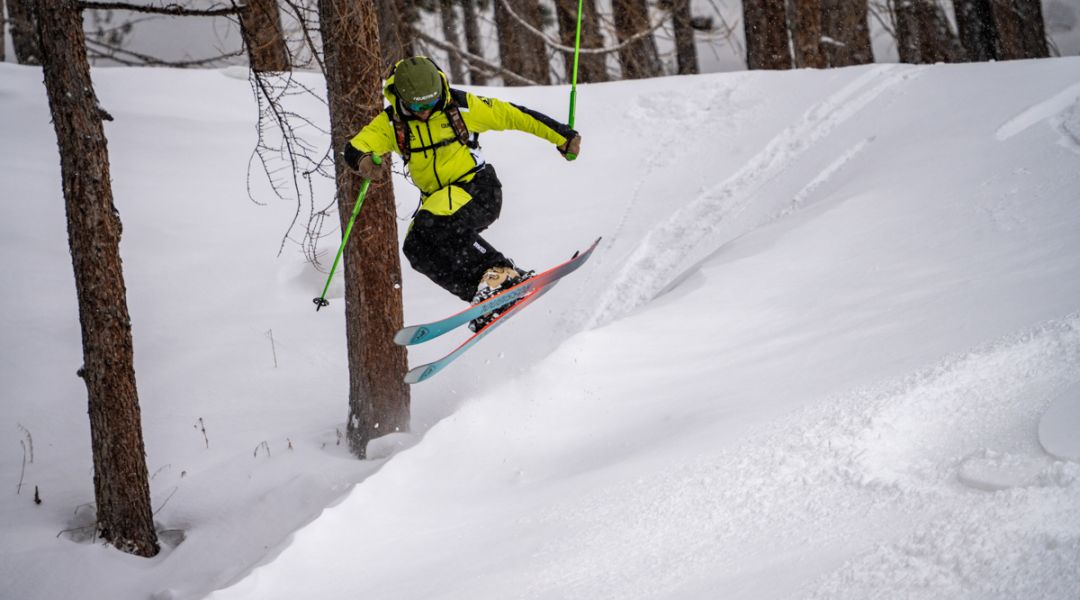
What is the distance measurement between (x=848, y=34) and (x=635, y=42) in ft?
12.3

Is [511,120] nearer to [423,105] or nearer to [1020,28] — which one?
[423,105]

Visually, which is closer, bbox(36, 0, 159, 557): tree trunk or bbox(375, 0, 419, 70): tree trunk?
bbox(36, 0, 159, 557): tree trunk

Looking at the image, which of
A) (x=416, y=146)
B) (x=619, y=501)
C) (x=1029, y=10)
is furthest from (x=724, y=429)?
(x=1029, y=10)

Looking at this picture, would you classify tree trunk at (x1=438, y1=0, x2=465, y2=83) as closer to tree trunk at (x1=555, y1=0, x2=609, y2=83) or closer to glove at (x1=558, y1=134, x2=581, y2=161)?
tree trunk at (x1=555, y1=0, x2=609, y2=83)

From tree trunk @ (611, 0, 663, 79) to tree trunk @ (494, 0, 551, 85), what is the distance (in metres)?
1.48

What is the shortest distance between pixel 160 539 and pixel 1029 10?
1355cm

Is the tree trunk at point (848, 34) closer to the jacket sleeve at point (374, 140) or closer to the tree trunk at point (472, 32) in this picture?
the tree trunk at point (472, 32)

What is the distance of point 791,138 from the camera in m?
9.19

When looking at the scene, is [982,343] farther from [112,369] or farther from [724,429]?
[112,369]

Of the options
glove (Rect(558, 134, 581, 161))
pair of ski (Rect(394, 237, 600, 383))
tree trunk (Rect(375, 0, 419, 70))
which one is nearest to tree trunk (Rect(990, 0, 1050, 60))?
tree trunk (Rect(375, 0, 419, 70))

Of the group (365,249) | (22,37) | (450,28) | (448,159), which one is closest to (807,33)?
(450,28)

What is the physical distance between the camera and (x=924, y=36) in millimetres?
15430

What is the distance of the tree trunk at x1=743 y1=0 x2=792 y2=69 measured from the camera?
41.9 feet

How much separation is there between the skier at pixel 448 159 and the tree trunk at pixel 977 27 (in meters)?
11.0
